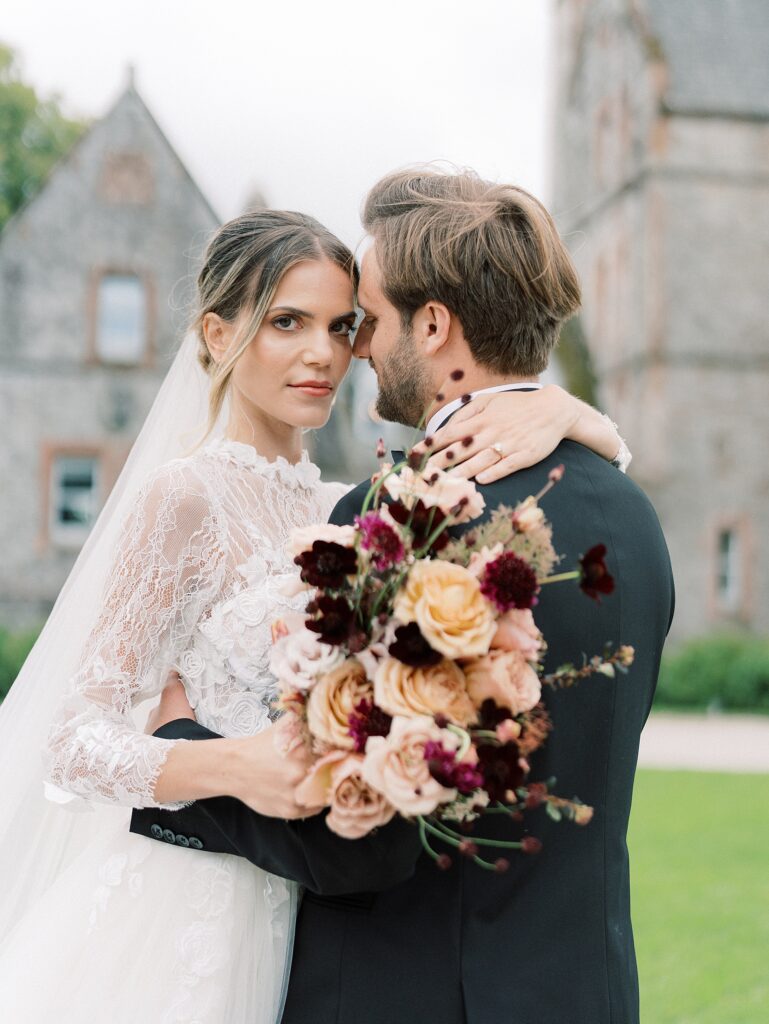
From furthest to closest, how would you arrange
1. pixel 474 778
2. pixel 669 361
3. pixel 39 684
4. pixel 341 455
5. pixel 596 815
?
pixel 669 361 → pixel 341 455 → pixel 39 684 → pixel 596 815 → pixel 474 778

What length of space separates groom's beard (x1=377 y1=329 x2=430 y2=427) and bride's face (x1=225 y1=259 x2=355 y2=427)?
390 mm

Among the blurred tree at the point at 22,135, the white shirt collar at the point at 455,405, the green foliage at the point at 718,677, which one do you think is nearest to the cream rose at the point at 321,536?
the white shirt collar at the point at 455,405

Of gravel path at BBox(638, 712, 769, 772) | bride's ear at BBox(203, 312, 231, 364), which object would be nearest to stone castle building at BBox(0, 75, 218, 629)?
gravel path at BBox(638, 712, 769, 772)

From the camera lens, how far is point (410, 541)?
6.44ft

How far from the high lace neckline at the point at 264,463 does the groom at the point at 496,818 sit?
645mm

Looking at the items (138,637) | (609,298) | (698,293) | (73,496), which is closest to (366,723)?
(138,637)

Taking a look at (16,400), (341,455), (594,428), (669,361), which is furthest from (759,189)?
(594,428)

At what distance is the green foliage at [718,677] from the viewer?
21391mm

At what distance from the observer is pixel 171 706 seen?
2820 millimetres

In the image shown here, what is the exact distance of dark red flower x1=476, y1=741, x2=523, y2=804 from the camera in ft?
6.20

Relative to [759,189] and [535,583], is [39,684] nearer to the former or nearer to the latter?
[535,583]

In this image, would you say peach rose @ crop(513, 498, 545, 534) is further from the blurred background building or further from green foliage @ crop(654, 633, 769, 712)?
green foliage @ crop(654, 633, 769, 712)

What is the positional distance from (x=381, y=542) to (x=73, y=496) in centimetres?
2184

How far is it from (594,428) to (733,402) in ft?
77.3
